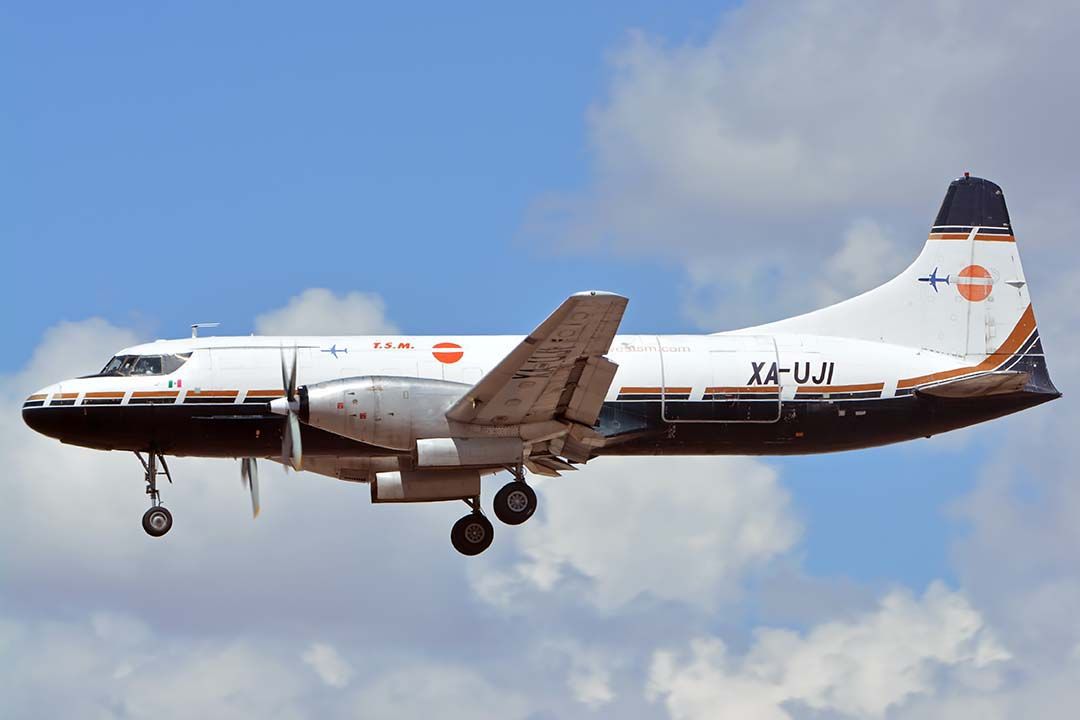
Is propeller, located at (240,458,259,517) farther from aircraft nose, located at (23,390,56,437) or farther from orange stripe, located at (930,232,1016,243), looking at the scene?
orange stripe, located at (930,232,1016,243)

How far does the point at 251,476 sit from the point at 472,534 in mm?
5087

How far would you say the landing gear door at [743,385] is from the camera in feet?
116

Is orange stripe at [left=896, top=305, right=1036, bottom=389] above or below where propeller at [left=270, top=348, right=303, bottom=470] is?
above

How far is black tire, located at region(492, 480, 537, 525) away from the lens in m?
34.5

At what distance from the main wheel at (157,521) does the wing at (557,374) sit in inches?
259

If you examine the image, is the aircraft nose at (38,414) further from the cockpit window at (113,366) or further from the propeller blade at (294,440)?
the propeller blade at (294,440)

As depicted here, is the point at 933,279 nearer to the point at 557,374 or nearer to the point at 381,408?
the point at 557,374

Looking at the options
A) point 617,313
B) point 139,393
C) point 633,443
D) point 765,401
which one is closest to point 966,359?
point 765,401

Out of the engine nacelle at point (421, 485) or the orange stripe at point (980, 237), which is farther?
the orange stripe at point (980, 237)

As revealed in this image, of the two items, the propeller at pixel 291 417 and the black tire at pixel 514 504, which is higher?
Answer: the propeller at pixel 291 417

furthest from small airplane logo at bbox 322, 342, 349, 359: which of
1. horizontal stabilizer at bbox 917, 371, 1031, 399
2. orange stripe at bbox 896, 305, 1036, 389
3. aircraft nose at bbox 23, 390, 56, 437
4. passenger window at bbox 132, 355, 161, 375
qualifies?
orange stripe at bbox 896, 305, 1036, 389

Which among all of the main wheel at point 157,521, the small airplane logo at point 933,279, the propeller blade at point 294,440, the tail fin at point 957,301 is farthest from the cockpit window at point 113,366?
the small airplane logo at point 933,279

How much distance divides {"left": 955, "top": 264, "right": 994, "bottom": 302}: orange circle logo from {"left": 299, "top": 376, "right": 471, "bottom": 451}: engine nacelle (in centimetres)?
1273

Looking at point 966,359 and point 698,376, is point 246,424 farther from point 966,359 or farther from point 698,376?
point 966,359
